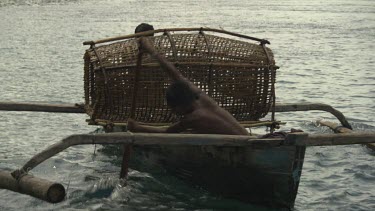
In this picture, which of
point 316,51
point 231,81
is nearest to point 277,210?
point 231,81

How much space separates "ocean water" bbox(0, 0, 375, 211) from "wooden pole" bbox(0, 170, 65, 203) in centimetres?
141

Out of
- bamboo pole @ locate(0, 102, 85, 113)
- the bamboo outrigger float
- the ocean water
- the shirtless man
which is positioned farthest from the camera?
bamboo pole @ locate(0, 102, 85, 113)

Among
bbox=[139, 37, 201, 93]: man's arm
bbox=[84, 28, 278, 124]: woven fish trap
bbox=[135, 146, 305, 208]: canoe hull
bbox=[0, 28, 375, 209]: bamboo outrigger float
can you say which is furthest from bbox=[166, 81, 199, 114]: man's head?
bbox=[84, 28, 278, 124]: woven fish trap

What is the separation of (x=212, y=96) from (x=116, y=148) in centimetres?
218

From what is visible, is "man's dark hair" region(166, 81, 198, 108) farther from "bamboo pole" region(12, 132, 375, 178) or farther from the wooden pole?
the wooden pole

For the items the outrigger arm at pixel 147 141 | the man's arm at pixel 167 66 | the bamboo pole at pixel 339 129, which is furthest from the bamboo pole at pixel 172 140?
the bamboo pole at pixel 339 129

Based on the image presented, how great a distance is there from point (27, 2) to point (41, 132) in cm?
5072

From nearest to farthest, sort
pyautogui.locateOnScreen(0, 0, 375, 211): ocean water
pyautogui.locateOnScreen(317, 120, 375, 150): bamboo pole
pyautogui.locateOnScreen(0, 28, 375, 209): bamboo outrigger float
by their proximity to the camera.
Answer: pyautogui.locateOnScreen(0, 28, 375, 209): bamboo outrigger float
pyautogui.locateOnScreen(0, 0, 375, 211): ocean water
pyautogui.locateOnScreen(317, 120, 375, 150): bamboo pole

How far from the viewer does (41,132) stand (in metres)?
13.0

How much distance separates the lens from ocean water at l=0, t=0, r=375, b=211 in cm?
866

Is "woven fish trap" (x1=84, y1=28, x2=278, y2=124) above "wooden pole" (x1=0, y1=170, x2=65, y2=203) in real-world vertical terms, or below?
above

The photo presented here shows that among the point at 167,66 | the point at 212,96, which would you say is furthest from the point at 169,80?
the point at 167,66

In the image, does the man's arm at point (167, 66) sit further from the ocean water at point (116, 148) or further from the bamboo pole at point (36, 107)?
the bamboo pole at point (36, 107)

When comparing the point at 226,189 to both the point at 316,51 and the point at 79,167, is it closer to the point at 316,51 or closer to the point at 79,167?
the point at 79,167
